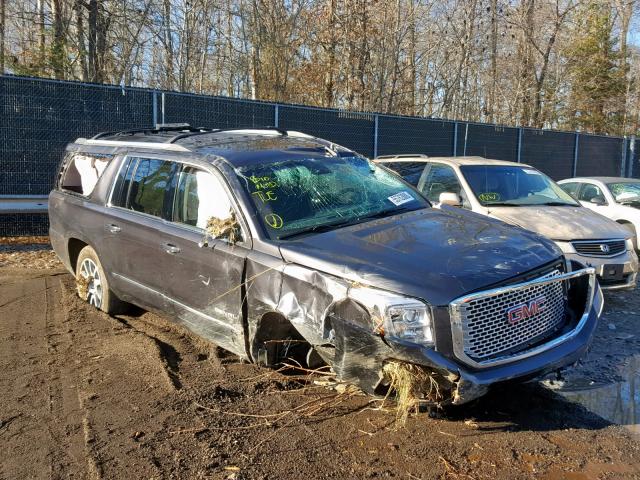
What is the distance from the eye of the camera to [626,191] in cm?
1009

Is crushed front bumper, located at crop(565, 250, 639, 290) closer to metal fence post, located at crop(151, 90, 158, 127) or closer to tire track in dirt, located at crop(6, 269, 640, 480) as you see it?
tire track in dirt, located at crop(6, 269, 640, 480)

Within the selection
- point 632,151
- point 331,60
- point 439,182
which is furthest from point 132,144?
point 632,151

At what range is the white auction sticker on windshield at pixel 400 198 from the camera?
466cm

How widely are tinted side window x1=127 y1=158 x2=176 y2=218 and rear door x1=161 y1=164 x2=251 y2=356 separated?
0.59ft

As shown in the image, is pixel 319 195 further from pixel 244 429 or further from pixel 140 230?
pixel 244 429

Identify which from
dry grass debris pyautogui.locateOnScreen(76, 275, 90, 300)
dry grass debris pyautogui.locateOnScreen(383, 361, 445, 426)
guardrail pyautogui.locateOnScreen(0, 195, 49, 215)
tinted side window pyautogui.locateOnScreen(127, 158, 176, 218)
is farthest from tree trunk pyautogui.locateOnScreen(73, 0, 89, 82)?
dry grass debris pyautogui.locateOnScreen(383, 361, 445, 426)

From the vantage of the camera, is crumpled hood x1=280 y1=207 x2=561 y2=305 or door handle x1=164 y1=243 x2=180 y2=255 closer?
crumpled hood x1=280 y1=207 x2=561 y2=305

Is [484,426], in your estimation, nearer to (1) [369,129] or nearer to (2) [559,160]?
(1) [369,129]

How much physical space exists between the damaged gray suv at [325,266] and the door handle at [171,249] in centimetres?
2

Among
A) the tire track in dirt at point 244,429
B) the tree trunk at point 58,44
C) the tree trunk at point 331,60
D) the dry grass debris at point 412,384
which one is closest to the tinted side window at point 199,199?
the tire track in dirt at point 244,429

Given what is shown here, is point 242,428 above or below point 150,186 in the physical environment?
below

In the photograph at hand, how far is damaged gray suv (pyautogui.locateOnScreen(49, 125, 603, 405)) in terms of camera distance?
10.4ft

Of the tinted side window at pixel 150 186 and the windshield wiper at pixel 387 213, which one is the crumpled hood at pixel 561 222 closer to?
the windshield wiper at pixel 387 213

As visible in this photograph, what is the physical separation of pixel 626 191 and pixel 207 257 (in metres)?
8.73
